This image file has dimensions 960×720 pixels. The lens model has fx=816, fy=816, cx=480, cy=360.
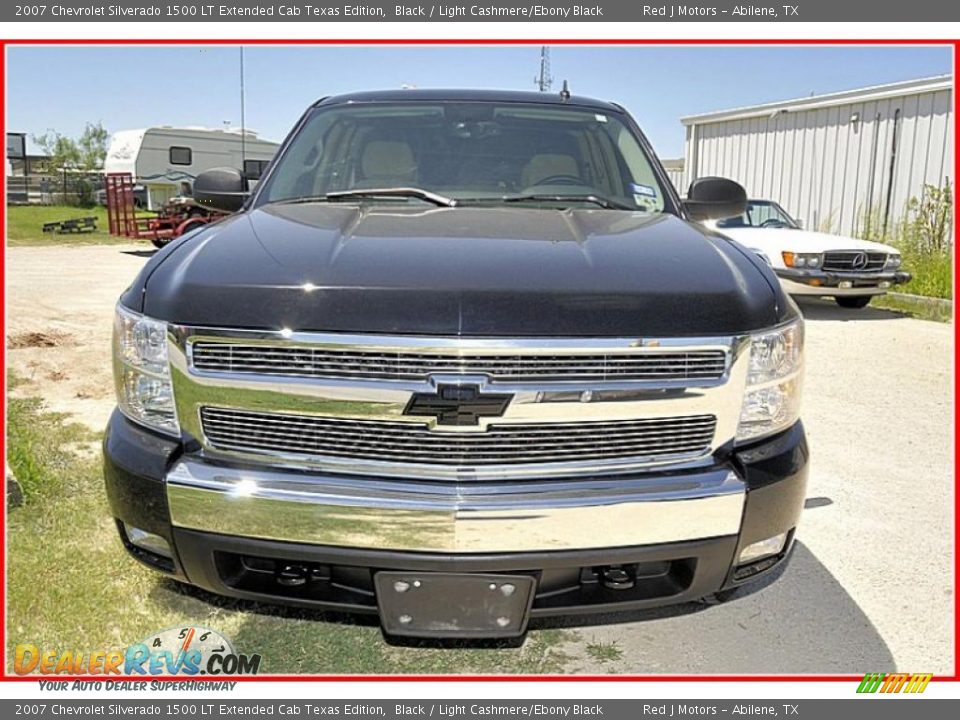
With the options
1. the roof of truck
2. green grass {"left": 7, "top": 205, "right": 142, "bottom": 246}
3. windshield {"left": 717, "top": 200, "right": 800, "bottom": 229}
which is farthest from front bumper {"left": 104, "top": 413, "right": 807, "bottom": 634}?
green grass {"left": 7, "top": 205, "right": 142, "bottom": 246}

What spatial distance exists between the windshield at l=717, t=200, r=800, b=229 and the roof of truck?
838cm

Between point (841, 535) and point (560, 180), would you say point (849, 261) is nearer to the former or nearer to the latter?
point (841, 535)

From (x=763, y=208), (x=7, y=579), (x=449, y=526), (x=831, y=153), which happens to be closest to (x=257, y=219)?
(x=449, y=526)

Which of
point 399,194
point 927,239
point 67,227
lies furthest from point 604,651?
point 67,227

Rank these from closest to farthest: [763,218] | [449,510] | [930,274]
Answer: [449,510] < [763,218] < [930,274]

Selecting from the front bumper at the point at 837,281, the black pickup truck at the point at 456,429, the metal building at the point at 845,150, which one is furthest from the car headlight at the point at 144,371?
the metal building at the point at 845,150

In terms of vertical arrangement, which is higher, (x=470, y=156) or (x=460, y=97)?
(x=460, y=97)

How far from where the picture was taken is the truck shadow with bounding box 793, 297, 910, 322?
10834mm

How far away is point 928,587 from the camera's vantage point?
331 centimetres

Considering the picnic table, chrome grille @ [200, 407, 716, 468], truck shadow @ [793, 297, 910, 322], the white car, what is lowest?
the picnic table

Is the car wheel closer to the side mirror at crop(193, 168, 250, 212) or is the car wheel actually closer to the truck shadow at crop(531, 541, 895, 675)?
the truck shadow at crop(531, 541, 895, 675)

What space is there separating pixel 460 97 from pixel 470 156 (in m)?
0.49

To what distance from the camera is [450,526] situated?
6.81ft
